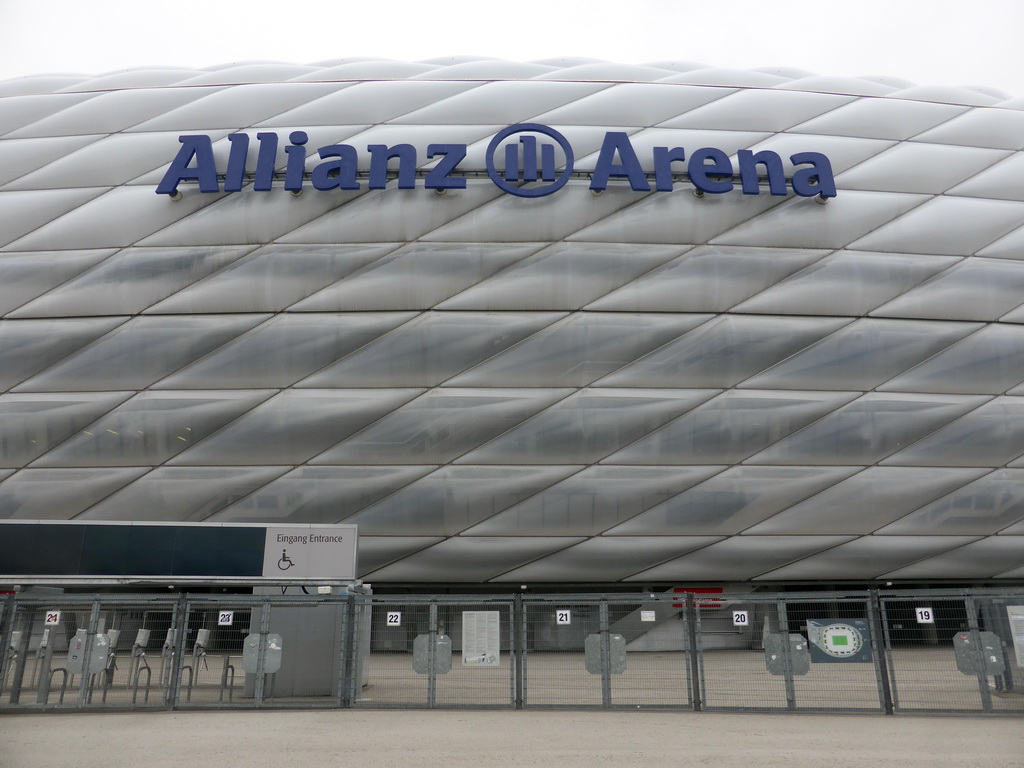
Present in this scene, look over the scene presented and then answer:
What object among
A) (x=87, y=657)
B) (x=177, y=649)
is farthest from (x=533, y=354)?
(x=87, y=657)

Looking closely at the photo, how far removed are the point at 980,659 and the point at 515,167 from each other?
12.2 m

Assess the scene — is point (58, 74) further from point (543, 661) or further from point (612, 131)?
point (543, 661)

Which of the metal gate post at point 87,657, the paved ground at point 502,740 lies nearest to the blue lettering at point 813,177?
the paved ground at point 502,740

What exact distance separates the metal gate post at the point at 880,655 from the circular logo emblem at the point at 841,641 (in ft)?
0.60

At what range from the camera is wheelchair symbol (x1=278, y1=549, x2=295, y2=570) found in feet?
42.0

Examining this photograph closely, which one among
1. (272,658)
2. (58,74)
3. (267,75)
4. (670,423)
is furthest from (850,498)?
(58,74)

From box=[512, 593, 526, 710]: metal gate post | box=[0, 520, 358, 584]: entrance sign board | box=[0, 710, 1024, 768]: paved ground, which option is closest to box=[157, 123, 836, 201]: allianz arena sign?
box=[0, 520, 358, 584]: entrance sign board

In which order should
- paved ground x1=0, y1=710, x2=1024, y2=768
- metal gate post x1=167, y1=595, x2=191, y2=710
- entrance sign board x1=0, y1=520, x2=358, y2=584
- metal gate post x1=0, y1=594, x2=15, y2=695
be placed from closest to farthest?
paved ground x1=0, y1=710, x2=1024, y2=768
metal gate post x1=167, y1=595, x2=191, y2=710
metal gate post x1=0, y1=594, x2=15, y2=695
entrance sign board x1=0, y1=520, x2=358, y2=584

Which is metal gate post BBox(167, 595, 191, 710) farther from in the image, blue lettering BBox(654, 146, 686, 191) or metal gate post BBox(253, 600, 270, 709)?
blue lettering BBox(654, 146, 686, 191)

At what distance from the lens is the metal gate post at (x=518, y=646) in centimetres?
938

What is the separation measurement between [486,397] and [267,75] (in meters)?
9.44

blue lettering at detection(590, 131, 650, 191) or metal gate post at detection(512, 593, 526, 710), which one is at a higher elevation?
blue lettering at detection(590, 131, 650, 191)

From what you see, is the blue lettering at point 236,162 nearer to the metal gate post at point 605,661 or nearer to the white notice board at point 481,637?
the white notice board at point 481,637

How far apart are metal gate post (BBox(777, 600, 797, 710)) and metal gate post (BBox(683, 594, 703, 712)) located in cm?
94
